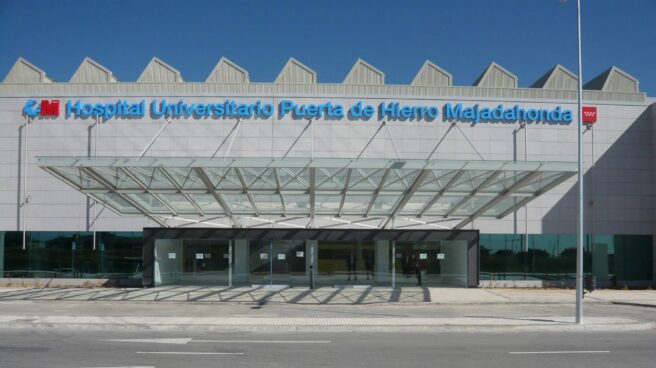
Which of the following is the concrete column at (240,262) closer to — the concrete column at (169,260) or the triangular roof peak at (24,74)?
the concrete column at (169,260)

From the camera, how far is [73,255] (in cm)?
3020

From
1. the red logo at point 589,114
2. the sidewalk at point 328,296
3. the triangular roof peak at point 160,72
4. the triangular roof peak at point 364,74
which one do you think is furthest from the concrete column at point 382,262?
the triangular roof peak at point 160,72

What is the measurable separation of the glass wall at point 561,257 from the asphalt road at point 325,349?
49.8ft

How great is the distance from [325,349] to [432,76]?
877 inches

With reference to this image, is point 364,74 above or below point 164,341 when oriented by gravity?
above

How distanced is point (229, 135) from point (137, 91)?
530 centimetres

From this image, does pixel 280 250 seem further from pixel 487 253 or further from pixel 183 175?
pixel 487 253

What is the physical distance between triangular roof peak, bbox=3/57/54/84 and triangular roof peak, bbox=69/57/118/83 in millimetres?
1881

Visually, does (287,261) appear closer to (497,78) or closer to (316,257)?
(316,257)

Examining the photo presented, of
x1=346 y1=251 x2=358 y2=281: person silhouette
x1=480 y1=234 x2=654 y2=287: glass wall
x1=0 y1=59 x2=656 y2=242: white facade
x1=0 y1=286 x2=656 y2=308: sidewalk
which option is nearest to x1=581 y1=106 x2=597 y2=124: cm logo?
x1=0 y1=59 x2=656 y2=242: white facade

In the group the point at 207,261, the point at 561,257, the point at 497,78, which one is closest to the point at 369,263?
the point at 207,261

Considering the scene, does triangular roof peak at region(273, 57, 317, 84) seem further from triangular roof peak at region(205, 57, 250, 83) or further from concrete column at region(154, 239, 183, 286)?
concrete column at region(154, 239, 183, 286)

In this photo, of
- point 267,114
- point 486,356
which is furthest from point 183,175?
point 486,356

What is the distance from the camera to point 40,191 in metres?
30.4
